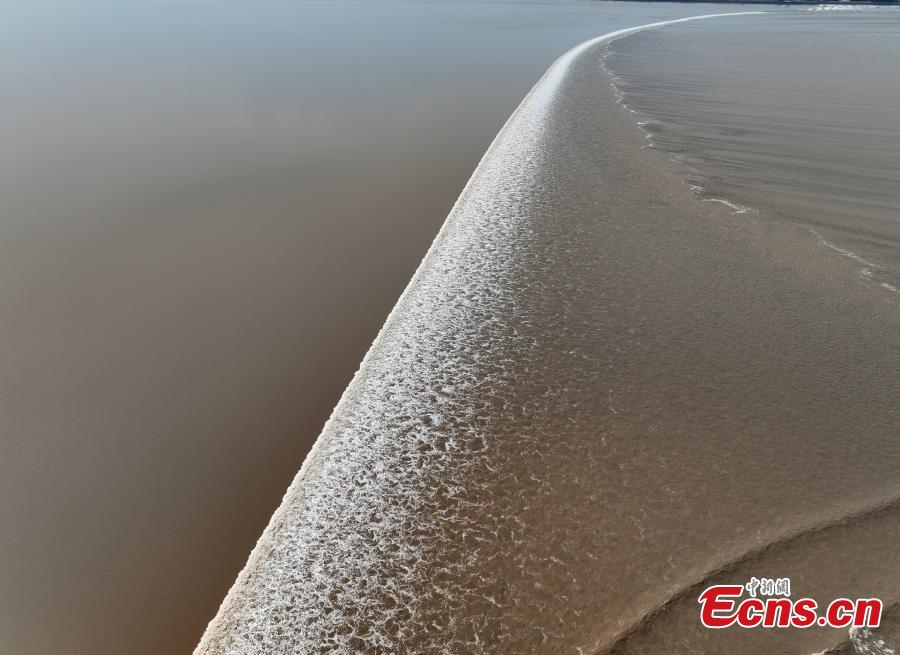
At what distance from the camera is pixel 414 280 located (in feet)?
11.2

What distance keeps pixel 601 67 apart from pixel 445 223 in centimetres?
688

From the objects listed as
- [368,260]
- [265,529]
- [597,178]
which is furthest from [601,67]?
[265,529]

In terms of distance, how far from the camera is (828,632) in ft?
5.51

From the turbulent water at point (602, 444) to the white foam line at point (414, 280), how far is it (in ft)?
0.04

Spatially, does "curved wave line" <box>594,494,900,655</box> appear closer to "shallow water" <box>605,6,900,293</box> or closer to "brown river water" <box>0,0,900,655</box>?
"brown river water" <box>0,0,900,655</box>

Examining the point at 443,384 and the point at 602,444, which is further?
the point at 443,384

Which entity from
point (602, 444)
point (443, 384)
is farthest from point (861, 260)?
point (443, 384)

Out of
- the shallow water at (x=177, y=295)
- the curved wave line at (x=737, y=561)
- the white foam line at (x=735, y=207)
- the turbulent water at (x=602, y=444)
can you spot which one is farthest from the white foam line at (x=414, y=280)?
the white foam line at (x=735, y=207)

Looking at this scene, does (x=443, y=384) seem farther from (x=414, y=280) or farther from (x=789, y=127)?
(x=789, y=127)

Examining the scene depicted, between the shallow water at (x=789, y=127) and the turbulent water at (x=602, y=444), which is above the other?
the shallow water at (x=789, y=127)

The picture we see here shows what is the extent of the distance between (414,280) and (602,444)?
1498 mm

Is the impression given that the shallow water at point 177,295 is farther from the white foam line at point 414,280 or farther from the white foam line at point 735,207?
the white foam line at point 735,207

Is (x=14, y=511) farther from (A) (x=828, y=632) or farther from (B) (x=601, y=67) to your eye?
(B) (x=601, y=67)

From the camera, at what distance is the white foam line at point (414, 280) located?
180cm
